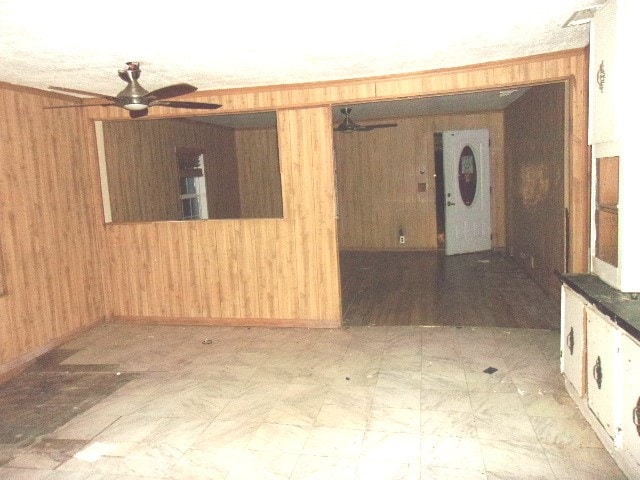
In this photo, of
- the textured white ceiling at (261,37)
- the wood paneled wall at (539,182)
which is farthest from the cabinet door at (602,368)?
the wood paneled wall at (539,182)

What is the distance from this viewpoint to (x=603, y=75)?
9.73 ft

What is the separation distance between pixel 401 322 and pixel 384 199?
15.7ft

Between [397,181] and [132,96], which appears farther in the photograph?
[397,181]

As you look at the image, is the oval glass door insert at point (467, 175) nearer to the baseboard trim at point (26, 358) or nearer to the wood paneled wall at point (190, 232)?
the wood paneled wall at point (190, 232)

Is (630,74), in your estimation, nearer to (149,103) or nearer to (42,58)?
(149,103)

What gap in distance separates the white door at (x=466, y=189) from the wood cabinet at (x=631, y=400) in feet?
21.6

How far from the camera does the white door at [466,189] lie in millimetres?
8984

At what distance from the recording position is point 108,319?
582 centimetres

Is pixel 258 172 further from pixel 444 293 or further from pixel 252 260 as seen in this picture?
pixel 444 293

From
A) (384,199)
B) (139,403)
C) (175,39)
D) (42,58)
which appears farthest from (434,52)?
(384,199)

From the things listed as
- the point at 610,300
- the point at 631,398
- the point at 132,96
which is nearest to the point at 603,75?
the point at 610,300

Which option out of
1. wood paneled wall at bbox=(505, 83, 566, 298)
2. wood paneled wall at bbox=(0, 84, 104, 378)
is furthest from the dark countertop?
wood paneled wall at bbox=(0, 84, 104, 378)

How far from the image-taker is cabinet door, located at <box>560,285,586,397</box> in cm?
308

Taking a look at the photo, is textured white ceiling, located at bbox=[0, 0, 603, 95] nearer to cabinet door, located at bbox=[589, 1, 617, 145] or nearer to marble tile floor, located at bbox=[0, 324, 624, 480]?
cabinet door, located at bbox=[589, 1, 617, 145]
